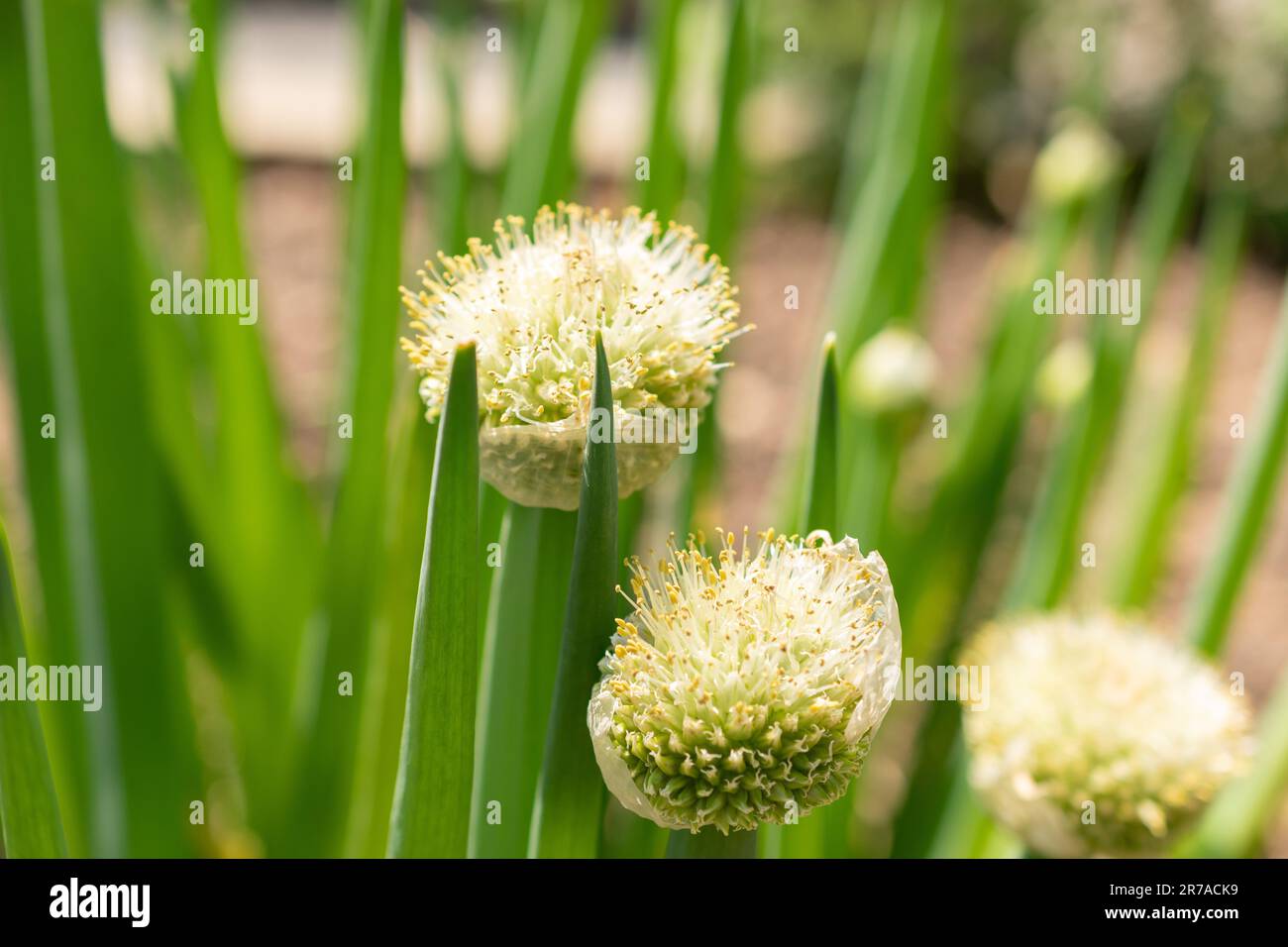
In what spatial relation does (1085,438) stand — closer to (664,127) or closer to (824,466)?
(664,127)

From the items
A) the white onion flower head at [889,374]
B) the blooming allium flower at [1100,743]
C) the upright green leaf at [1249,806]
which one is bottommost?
the upright green leaf at [1249,806]

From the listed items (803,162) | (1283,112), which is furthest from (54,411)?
(1283,112)

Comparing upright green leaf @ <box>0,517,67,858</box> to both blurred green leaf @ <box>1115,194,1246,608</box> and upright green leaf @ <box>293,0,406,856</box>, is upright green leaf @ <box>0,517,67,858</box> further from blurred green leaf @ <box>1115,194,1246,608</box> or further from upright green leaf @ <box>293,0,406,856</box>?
blurred green leaf @ <box>1115,194,1246,608</box>

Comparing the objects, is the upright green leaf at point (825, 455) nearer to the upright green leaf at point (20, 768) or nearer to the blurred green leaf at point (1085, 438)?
the upright green leaf at point (20, 768)

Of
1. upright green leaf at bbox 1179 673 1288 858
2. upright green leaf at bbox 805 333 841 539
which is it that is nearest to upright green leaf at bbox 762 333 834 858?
upright green leaf at bbox 805 333 841 539

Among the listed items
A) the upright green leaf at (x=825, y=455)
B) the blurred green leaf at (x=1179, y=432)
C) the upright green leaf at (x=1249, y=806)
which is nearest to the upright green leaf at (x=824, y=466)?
the upright green leaf at (x=825, y=455)

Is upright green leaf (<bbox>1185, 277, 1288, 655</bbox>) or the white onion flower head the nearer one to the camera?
upright green leaf (<bbox>1185, 277, 1288, 655</bbox>)
